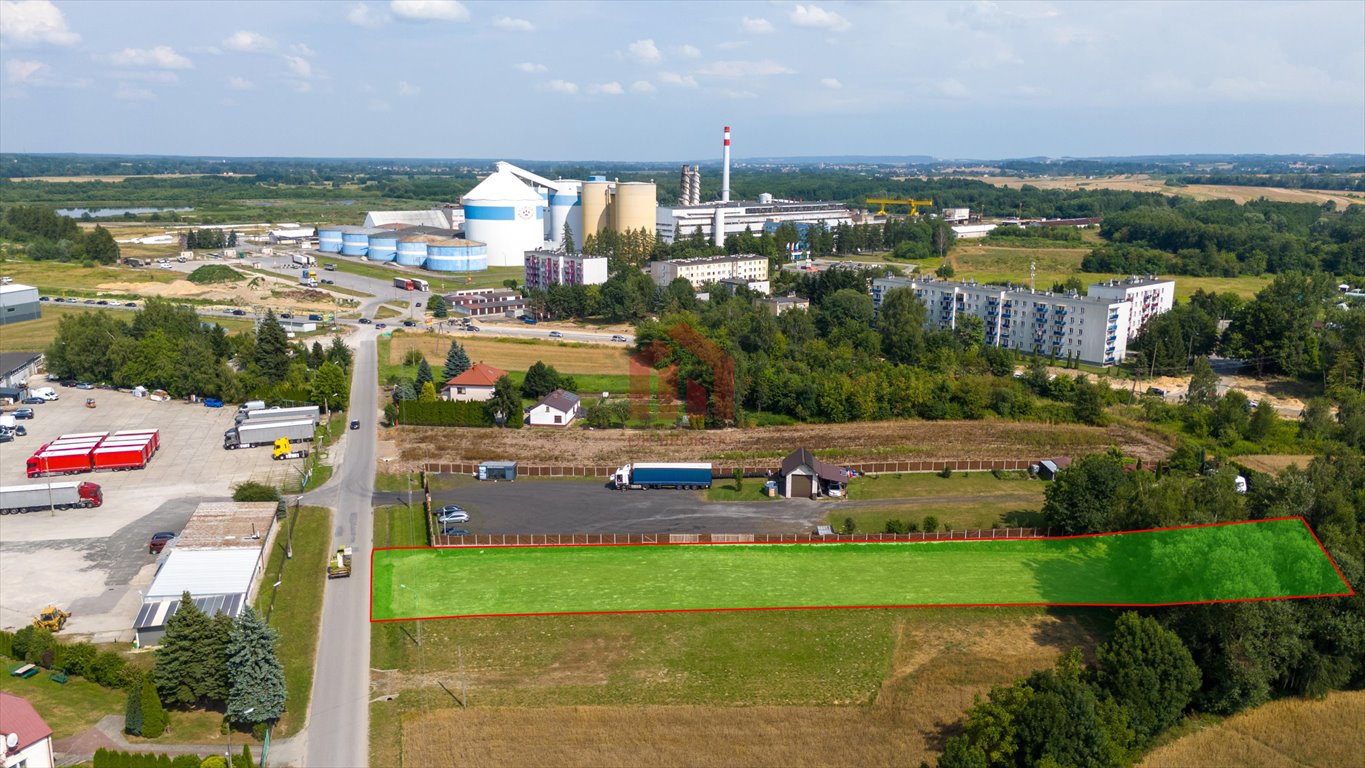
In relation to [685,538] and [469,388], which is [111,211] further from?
[685,538]

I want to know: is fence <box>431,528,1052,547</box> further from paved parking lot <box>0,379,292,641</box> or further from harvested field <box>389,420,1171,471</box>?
paved parking lot <box>0,379,292,641</box>

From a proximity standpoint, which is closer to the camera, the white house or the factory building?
the white house

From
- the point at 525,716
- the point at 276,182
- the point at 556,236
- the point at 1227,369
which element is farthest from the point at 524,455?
the point at 276,182

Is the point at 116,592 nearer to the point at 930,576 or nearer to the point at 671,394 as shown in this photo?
the point at 930,576

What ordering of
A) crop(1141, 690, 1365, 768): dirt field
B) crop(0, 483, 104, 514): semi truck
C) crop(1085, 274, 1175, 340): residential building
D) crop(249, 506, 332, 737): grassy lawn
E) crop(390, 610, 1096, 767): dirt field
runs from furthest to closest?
crop(1085, 274, 1175, 340): residential building
crop(0, 483, 104, 514): semi truck
crop(249, 506, 332, 737): grassy lawn
crop(1141, 690, 1365, 768): dirt field
crop(390, 610, 1096, 767): dirt field

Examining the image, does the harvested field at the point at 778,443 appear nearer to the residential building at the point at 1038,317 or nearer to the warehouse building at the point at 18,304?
the residential building at the point at 1038,317

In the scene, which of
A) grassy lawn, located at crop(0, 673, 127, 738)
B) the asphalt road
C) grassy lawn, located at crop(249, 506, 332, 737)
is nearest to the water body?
the asphalt road

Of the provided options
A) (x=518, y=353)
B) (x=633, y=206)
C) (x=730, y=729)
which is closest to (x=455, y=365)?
(x=518, y=353)
